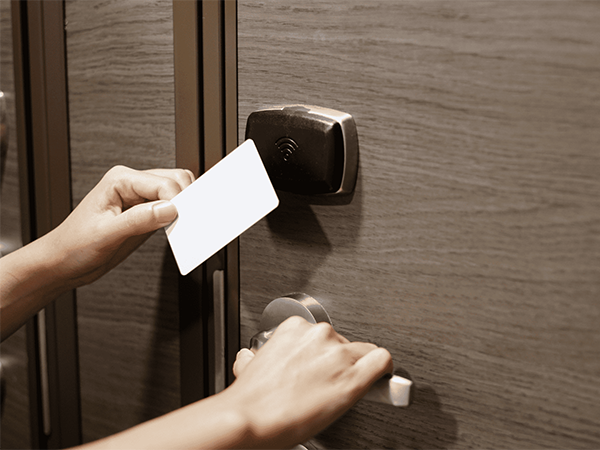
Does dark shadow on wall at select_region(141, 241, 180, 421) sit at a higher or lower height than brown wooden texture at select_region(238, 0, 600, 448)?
A: lower

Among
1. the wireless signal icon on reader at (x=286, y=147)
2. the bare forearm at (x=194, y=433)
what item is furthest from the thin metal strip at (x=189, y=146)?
the bare forearm at (x=194, y=433)

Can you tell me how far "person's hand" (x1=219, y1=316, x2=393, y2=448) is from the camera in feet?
1.14

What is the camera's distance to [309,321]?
451 millimetres

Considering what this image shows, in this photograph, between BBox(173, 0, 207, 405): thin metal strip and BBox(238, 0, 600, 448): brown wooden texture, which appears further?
BBox(173, 0, 207, 405): thin metal strip

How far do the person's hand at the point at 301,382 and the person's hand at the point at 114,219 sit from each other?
0.17m

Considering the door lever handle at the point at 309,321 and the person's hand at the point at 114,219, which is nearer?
the door lever handle at the point at 309,321

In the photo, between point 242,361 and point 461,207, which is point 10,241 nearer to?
point 242,361

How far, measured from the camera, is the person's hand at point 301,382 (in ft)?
1.14

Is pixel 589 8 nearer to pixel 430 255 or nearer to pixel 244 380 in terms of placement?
pixel 430 255

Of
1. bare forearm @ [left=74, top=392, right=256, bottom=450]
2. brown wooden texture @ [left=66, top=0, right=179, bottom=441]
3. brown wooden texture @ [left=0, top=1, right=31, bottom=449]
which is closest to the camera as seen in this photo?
bare forearm @ [left=74, top=392, right=256, bottom=450]

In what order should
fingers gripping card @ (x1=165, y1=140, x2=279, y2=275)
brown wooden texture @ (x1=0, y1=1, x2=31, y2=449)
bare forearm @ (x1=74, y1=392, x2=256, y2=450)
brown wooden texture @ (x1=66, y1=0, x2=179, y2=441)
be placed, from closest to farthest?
bare forearm @ (x1=74, y1=392, x2=256, y2=450) < fingers gripping card @ (x1=165, y1=140, x2=279, y2=275) < brown wooden texture @ (x1=66, y1=0, x2=179, y2=441) < brown wooden texture @ (x1=0, y1=1, x2=31, y2=449)

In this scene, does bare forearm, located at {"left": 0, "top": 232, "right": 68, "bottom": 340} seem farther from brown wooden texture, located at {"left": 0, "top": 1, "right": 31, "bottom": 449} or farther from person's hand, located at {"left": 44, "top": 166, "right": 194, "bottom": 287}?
brown wooden texture, located at {"left": 0, "top": 1, "right": 31, "bottom": 449}

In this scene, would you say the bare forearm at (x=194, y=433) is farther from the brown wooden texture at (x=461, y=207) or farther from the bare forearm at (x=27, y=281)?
the bare forearm at (x=27, y=281)

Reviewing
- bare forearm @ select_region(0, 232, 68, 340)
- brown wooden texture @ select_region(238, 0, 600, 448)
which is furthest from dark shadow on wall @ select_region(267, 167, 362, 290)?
bare forearm @ select_region(0, 232, 68, 340)
